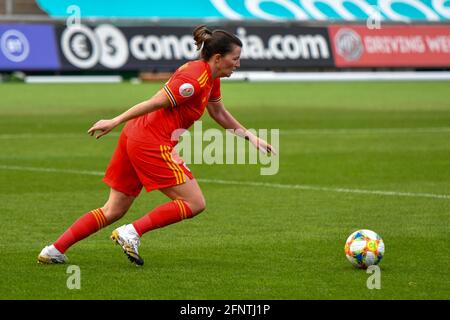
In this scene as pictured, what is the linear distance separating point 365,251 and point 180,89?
77.8 inches

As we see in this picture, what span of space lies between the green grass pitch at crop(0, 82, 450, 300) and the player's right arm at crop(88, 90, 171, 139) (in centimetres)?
115

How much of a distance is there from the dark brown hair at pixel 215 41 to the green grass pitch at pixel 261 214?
1753mm

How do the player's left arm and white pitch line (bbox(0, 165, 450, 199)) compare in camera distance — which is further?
white pitch line (bbox(0, 165, 450, 199))

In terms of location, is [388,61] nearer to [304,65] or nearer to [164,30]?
[304,65]

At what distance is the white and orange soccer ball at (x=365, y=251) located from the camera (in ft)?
29.1

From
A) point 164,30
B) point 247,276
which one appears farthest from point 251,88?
point 247,276

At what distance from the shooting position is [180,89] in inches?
336

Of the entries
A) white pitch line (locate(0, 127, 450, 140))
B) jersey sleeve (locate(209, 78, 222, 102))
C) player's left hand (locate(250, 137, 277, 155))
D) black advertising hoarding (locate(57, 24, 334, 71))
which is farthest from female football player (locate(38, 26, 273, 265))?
black advertising hoarding (locate(57, 24, 334, 71))

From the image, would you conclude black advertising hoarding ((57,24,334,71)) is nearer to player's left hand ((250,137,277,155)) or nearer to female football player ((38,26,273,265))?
player's left hand ((250,137,277,155))

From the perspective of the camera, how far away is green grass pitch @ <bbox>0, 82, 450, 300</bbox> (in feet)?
27.1

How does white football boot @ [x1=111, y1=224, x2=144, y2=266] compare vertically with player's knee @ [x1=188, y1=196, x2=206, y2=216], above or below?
below

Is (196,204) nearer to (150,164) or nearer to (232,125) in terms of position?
(150,164)

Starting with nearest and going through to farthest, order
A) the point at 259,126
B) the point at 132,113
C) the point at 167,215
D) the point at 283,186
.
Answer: the point at 132,113, the point at 167,215, the point at 283,186, the point at 259,126

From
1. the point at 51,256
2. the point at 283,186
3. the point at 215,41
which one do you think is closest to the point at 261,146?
the point at 215,41
